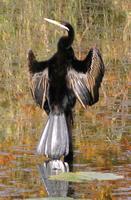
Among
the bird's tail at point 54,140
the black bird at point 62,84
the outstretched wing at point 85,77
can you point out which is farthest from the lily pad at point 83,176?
the outstretched wing at point 85,77

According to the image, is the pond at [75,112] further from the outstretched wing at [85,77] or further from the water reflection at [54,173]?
the outstretched wing at [85,77]

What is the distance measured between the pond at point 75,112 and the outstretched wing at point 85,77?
1.77ft

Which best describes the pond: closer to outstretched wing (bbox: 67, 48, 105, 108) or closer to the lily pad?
the lily pad

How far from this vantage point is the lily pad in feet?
26.1

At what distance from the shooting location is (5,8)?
61.3 ft

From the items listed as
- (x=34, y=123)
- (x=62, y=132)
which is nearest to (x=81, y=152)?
(x=62, y=132)

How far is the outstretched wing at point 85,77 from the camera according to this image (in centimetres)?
899

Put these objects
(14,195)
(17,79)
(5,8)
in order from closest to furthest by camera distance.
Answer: (14,195) → (17,79) → (5,8)

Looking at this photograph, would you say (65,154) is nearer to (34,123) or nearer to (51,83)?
(51,83)

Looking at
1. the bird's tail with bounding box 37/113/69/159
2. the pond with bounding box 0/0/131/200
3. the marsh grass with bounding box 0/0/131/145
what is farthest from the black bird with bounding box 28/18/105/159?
the marsh grass with bounding box 0/0/131/145

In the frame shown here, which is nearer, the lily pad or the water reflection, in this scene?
the water reflection

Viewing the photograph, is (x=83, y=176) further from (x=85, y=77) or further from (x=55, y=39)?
(x=55, y=39)

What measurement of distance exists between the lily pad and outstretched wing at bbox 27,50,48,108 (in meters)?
1.13

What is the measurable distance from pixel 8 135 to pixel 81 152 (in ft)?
3.13
